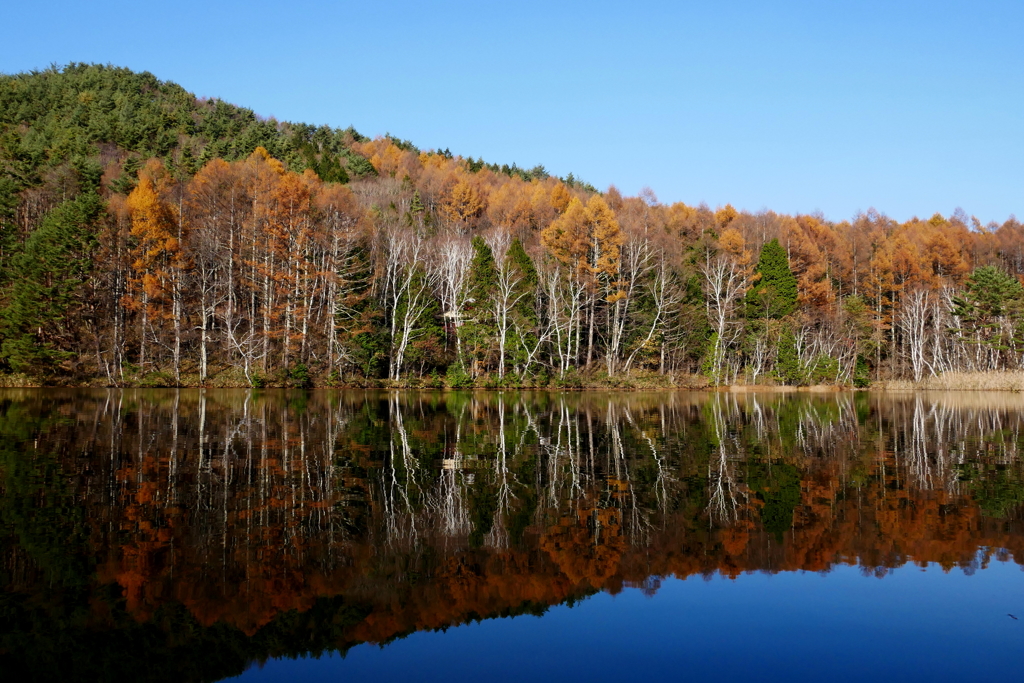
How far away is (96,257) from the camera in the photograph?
49.5 metres

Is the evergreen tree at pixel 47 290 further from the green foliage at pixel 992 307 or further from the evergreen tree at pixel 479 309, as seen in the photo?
the green foliage at pixel 992 307

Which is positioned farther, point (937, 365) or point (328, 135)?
point (328, 135)

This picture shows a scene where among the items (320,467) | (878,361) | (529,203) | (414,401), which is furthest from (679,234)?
(320,467)

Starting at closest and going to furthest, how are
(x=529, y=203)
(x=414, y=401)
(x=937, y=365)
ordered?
(x=414, y=401), (x=937, y=365), (x=529, y=203)

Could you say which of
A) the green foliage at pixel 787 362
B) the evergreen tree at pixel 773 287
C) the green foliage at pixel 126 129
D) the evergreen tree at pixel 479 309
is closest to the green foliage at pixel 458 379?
the evergreen tree at pixel 479 309

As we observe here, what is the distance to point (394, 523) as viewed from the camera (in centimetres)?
1123

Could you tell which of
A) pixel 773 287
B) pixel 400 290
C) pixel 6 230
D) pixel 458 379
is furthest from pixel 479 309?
pixel 6 230

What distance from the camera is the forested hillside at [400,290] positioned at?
48281 millimetres

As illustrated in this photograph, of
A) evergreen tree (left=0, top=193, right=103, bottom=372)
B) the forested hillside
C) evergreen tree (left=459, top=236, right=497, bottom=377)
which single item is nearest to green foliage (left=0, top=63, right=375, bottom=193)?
the forested hillside

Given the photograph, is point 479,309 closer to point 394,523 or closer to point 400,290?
point 400,290

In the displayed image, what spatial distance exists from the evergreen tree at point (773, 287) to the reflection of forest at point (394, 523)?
134ft

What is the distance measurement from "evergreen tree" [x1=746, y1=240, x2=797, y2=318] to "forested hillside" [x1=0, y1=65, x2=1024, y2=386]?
0.73 ft

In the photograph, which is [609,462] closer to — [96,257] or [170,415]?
[170,415]

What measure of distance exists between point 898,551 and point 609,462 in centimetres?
808
